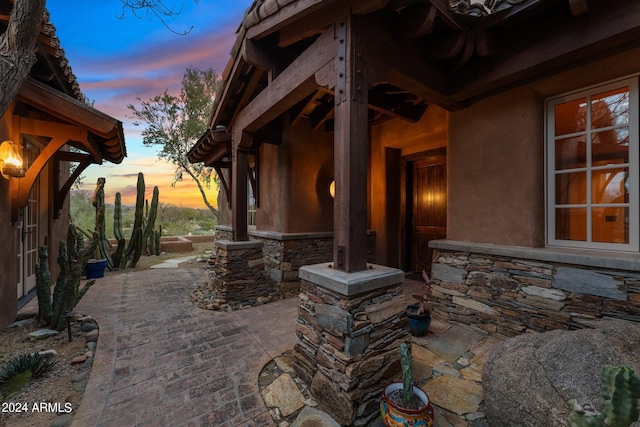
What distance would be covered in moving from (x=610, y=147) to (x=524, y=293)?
1.62m

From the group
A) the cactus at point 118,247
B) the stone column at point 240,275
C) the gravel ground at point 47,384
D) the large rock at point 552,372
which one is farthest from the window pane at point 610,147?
the cactus at point 118,247

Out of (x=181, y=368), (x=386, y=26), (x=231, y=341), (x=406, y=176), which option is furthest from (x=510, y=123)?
(x=181, y=368)

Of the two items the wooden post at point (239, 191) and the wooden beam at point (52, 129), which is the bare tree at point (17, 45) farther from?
the wooden post at point (239, 191)

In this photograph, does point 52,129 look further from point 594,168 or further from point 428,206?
point 594,168

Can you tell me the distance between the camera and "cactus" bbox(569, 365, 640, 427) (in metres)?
0.83

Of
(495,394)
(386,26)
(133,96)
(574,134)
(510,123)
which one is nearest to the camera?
(495,394)

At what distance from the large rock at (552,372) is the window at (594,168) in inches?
41.9

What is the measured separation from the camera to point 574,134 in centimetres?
257

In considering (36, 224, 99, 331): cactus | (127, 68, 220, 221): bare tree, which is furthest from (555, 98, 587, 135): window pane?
(127, 68, 220, 221): bare tree

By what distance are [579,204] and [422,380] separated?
2383mm

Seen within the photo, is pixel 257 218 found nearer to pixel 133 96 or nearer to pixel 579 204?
pixel 579 204

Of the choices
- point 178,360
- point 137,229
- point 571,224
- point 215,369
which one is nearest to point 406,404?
point 215,369

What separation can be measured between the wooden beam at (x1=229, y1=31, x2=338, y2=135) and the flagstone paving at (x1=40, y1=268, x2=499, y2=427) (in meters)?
2.78

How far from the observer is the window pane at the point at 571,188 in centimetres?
256
